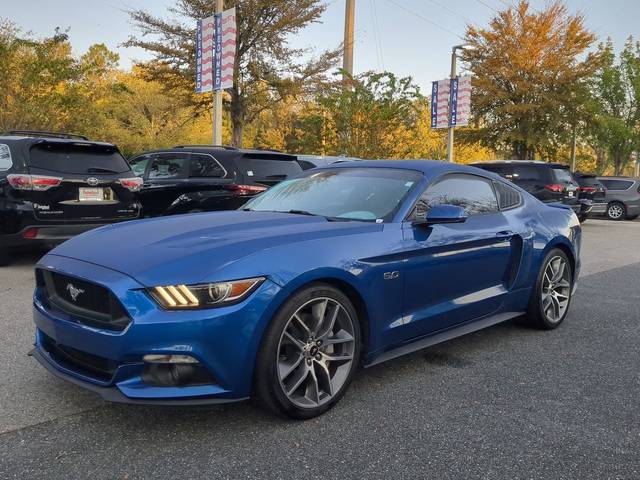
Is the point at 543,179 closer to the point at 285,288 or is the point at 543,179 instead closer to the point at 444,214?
the point at 444,214

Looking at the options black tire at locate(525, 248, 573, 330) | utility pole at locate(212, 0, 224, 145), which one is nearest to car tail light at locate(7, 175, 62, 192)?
black tire at locate(525, 248, 573, 330)

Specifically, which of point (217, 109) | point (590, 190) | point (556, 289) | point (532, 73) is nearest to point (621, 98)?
point (532, 73)

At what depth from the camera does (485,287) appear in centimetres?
425

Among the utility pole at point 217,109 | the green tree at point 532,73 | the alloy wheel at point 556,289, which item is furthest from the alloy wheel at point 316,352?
the green tree at point 532,73

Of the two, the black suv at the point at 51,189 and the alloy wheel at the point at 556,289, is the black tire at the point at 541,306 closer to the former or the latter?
the alloy wheel at the point at 556,289

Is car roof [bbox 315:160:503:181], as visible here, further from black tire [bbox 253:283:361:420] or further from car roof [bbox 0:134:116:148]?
car roof [bbox 0:134:116:148]

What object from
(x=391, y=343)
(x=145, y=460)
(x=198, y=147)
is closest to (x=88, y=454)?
(x=145, y=460)

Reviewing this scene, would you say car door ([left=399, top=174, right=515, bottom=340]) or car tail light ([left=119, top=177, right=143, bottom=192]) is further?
car tail light ([left=119, top=177, right=143, bottom=192])

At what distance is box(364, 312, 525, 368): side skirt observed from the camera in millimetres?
3520

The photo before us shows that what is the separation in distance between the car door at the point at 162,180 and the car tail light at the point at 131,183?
1206 millimetres

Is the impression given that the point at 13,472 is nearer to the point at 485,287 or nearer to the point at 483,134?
the point at 485,287

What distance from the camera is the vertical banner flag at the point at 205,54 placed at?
40.1ft

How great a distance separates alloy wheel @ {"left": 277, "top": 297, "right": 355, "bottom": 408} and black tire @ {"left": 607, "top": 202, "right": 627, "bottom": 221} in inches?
787

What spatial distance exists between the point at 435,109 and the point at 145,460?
21.6m
